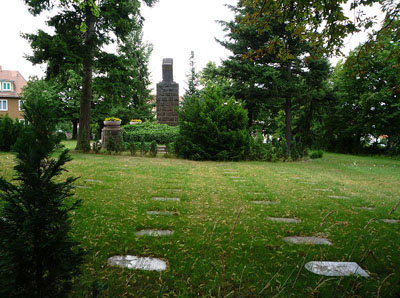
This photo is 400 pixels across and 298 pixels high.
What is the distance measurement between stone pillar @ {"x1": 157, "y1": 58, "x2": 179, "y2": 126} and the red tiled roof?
26.1 m

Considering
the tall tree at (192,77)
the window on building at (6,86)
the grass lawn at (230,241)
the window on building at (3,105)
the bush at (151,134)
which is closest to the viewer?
the grass lawn at (230,241)

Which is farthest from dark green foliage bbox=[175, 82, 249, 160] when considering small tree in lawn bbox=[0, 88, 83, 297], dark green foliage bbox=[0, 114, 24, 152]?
small tree in lawn bbox=[0, 88, 83, 297]

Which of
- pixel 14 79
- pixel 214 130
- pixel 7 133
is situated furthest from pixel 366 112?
pixel 14 79

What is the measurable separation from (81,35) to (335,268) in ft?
39.6

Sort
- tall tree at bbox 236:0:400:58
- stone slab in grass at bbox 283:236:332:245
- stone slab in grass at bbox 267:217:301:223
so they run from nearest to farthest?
stone slab in grass at bbox 283:236:332:245
tall tree at bbox 236:0:400:58
stone slab in grass at bbox 267:217:301:223

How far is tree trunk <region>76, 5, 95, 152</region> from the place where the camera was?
392 inches

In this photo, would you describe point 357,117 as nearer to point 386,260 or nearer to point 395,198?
point 395,198

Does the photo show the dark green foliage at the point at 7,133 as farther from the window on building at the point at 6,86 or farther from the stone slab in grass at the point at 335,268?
the window on building at the point at 6,86

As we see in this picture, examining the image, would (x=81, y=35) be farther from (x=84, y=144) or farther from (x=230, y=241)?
(x=230, y=241)

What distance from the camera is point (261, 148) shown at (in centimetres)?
1085

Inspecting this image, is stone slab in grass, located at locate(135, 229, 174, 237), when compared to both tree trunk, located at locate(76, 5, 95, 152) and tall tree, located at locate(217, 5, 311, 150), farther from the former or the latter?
tall tree, located at locate(217, 5, 311, 150)

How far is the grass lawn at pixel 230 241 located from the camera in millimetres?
1608

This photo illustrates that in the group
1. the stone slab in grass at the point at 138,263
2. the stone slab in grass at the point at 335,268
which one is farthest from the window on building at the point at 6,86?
the stone slab in grass at the point at 335,268

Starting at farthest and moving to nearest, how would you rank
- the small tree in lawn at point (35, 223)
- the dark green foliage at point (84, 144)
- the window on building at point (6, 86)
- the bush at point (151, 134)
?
→ the window on building at point (6, 86)
the bush at point (151, 134)
the dark green foliage at point (84, 144)
the small tree in lawn at point (35, 223)
